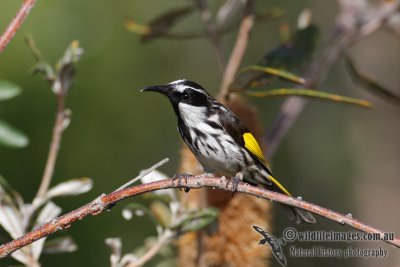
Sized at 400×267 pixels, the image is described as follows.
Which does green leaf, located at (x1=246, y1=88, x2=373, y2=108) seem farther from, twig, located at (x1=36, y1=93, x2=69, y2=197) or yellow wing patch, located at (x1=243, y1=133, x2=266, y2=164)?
twig, located at (x1=36, y1=93, x2=69, y2=197)

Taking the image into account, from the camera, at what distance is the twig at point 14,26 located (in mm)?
1771

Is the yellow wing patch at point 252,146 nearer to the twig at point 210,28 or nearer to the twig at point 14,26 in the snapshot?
the twig at point 210,28

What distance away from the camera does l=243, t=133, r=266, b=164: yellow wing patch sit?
277 centimetres

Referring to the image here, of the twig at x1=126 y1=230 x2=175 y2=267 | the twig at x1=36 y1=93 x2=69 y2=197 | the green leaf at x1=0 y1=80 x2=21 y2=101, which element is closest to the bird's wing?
the twig at x1=126 y1=230 x2=175 y2=267

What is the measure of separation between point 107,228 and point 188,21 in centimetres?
320

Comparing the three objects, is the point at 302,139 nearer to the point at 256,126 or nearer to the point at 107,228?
the point at 107,228

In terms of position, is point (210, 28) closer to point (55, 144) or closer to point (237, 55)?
point (237, 55)

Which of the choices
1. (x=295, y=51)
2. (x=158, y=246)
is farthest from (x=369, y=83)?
(x=158, y=246)

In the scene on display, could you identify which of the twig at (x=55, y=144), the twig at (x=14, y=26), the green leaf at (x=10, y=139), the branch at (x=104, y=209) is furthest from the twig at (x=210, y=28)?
the branch at (x=104, y=209)

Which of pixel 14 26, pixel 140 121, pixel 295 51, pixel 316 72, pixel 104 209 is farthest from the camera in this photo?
pixel 140 121

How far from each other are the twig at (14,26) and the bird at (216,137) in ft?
3.31

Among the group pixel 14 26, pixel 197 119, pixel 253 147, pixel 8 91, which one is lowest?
pixel 253 147

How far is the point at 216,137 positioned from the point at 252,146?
152 millimetres

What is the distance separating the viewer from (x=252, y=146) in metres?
2.80
